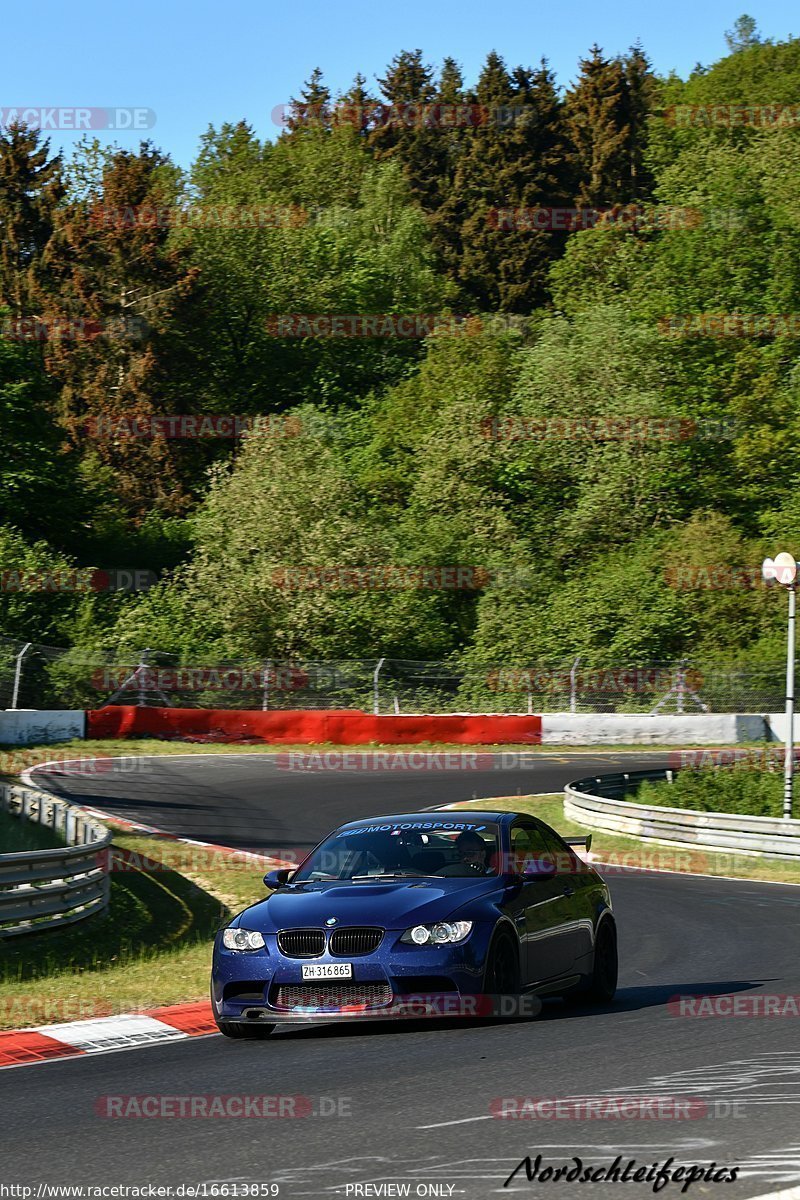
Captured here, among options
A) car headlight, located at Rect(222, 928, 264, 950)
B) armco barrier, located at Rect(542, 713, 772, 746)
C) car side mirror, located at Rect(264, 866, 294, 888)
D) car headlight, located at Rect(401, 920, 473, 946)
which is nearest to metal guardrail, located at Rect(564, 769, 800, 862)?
armco barrier, located at Rect(542, 713, 772, 746)

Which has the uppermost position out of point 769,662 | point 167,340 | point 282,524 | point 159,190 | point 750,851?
point 159,190

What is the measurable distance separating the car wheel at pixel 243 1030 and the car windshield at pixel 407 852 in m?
0.98

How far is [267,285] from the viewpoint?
234ft

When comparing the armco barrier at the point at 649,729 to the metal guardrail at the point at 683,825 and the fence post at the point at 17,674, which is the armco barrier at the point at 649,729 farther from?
the fence post at the point at 17,674

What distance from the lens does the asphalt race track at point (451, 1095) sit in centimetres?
607

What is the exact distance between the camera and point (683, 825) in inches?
931

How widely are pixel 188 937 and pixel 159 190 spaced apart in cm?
6515

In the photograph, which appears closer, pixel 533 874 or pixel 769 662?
pixel 533 874

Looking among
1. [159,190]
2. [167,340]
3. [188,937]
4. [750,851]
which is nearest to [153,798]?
[750,851]

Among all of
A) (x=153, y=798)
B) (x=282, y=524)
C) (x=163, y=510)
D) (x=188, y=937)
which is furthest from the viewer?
(x=163, y=510)

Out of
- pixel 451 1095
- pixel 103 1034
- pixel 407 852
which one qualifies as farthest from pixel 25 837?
pixel 451 1095

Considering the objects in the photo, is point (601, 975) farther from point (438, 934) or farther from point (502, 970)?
point (438, 934)

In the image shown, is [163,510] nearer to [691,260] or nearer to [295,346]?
[295,346]

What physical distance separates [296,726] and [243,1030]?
27.3 metres
